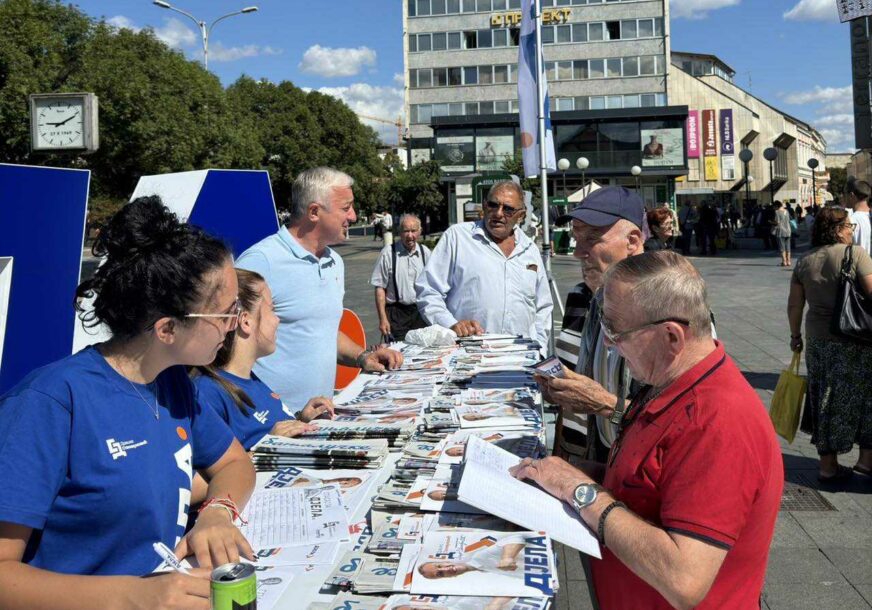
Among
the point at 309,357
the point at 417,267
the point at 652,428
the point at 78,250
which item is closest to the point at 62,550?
the point at 652,428

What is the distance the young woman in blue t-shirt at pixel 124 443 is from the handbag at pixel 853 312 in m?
4.48

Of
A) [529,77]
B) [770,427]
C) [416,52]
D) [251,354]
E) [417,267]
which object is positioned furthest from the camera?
[416,52]

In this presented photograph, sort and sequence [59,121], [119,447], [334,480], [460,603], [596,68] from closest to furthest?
1. [460,603]
2. [119,447]
3. [334,480]
4. [59,121]
5. [596,68]

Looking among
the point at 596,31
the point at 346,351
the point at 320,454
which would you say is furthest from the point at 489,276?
the point at 596,31

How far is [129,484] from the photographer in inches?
71.1

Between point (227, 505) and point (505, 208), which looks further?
point (505, 208)

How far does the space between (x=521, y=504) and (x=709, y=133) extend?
217 feet

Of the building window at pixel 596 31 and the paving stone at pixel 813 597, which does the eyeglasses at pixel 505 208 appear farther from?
the building window at pixel 596 31

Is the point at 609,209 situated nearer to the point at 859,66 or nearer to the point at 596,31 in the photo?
the point at 859,66

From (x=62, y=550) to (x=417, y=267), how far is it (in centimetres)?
676

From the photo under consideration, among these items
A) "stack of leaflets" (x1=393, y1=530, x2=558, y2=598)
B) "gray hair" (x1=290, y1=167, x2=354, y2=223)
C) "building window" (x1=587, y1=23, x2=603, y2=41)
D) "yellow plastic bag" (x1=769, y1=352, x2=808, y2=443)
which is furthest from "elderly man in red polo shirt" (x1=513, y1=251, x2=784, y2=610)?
"building window" (x1=587, y1=23, x2=603, y2=41)

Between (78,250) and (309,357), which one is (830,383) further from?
(78,250)

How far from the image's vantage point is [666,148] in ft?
153

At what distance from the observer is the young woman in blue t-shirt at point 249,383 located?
2.76 m
